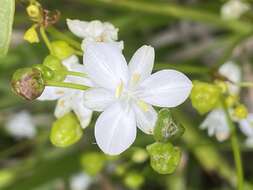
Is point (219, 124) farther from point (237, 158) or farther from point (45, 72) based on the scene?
point (45, 72)

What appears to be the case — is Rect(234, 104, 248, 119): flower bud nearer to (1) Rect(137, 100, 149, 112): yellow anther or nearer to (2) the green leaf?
(1) Rect(137, 100, 149, 112): yellow anther

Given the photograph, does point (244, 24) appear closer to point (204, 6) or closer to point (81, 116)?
point (204, 6)

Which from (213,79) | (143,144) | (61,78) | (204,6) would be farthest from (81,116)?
(204,6)

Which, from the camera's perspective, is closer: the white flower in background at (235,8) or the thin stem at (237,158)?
the thin stem at (237,158)

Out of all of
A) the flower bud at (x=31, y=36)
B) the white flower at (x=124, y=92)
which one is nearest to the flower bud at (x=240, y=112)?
the white flower at (x=124, y=92)

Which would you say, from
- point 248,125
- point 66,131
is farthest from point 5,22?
point 248,125

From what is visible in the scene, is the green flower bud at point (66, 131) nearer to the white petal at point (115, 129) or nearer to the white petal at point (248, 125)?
the white petal at point (115, 129)
